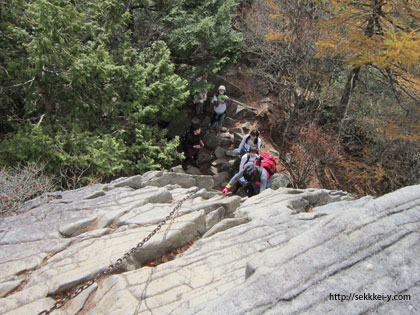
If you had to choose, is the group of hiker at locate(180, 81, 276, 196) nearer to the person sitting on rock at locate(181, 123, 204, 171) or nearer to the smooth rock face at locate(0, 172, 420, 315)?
the person sitting on rock at locate(181, 123, 204, 171)

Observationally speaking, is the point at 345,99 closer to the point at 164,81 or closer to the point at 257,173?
the point at 257,173

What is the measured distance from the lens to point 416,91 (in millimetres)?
10000

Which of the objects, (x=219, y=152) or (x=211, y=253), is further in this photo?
(x=219, y=152)

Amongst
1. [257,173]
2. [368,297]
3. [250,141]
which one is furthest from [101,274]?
[250,141]

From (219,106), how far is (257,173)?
4597 mm

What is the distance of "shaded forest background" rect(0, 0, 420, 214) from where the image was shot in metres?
6.43

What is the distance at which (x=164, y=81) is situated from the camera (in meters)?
8.45

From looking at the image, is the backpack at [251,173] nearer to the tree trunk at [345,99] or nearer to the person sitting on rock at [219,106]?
the person sitting on rock at [219,106]

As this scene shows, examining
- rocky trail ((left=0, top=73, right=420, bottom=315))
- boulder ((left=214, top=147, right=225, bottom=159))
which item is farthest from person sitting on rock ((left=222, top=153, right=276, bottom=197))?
boulder ((left=214, top=147, right=225, bottom=159))

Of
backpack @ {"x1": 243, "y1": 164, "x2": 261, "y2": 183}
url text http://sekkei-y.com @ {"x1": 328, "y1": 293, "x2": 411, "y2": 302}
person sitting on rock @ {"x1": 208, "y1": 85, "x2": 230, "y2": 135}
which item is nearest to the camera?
url text http://sekkei-y.com @ {"x1": 328, "y1": 293, "x2": 411, "y2": 302}

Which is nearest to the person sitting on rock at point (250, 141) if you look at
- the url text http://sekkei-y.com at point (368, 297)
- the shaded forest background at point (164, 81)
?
the shaded forest background at point (164, 81)

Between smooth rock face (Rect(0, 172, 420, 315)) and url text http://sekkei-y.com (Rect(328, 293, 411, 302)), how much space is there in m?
0.02

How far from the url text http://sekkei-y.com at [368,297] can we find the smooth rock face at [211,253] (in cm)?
2

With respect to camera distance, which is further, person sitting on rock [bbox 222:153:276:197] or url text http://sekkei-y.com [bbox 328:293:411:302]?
person sitting on rock [bbox 222:153:276:197]
